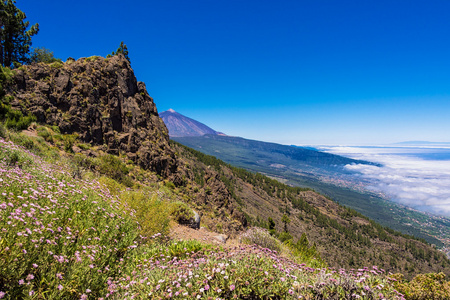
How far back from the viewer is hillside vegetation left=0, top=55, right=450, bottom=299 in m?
2.91

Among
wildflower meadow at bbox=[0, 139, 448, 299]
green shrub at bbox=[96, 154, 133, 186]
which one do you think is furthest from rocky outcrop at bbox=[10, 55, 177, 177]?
wildflower meadow at bbox=[0, 139, 448, 299]

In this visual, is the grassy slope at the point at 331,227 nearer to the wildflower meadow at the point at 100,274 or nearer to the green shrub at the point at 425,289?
the green shrub at the point at 425,289

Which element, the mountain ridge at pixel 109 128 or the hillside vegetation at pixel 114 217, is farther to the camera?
the mountain ridge at pixel 109 128

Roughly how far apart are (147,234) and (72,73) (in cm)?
1810

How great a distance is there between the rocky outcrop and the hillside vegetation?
94 millimetres

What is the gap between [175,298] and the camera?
285 centimetres

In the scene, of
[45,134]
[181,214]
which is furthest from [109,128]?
[181,214]

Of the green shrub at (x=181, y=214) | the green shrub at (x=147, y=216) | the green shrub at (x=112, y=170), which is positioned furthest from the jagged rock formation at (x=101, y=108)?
the green shrub at (x=147, y=216)

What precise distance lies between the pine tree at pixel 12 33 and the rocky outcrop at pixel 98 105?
15.4 metres

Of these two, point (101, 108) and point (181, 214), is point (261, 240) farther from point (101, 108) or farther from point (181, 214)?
point (101, 108)

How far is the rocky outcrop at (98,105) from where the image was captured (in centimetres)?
1530

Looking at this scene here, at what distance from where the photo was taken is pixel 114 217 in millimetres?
5230

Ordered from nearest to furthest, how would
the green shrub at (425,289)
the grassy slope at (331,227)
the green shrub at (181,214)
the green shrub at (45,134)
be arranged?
the green shrub at (425,289) < the green shrub at (181,214) < the green shrub at (45,134) < the grassy slope at (331,227)

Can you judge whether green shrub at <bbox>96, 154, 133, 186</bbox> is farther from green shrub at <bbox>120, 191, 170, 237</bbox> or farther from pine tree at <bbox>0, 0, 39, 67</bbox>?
pine tree at <bbox>0, 0, 39, 67</bbox>
